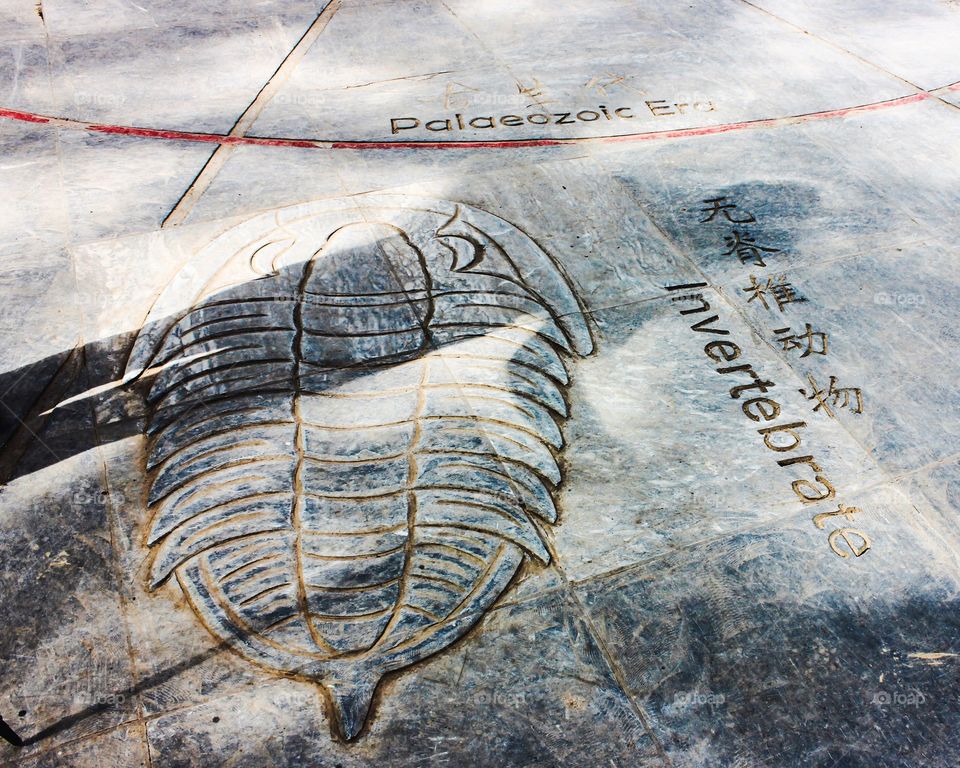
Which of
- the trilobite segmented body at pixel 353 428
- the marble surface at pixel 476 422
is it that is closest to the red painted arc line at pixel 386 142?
the marble surface at pixel 476 422

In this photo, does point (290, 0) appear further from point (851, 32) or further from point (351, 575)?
point (351, 575)

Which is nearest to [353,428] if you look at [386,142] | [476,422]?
[476,422]

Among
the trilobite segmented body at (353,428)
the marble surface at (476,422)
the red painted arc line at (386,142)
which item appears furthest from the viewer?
the red painted arc line at (386,142)

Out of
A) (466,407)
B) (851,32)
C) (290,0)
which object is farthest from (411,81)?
(851,32)

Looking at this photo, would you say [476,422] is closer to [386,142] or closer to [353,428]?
[353,428]

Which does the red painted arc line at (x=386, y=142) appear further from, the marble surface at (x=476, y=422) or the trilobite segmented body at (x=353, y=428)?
the trilobite segmented body at (x=353, y=428)

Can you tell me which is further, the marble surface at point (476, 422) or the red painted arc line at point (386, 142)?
the red painted arc line at point (386, 142)
